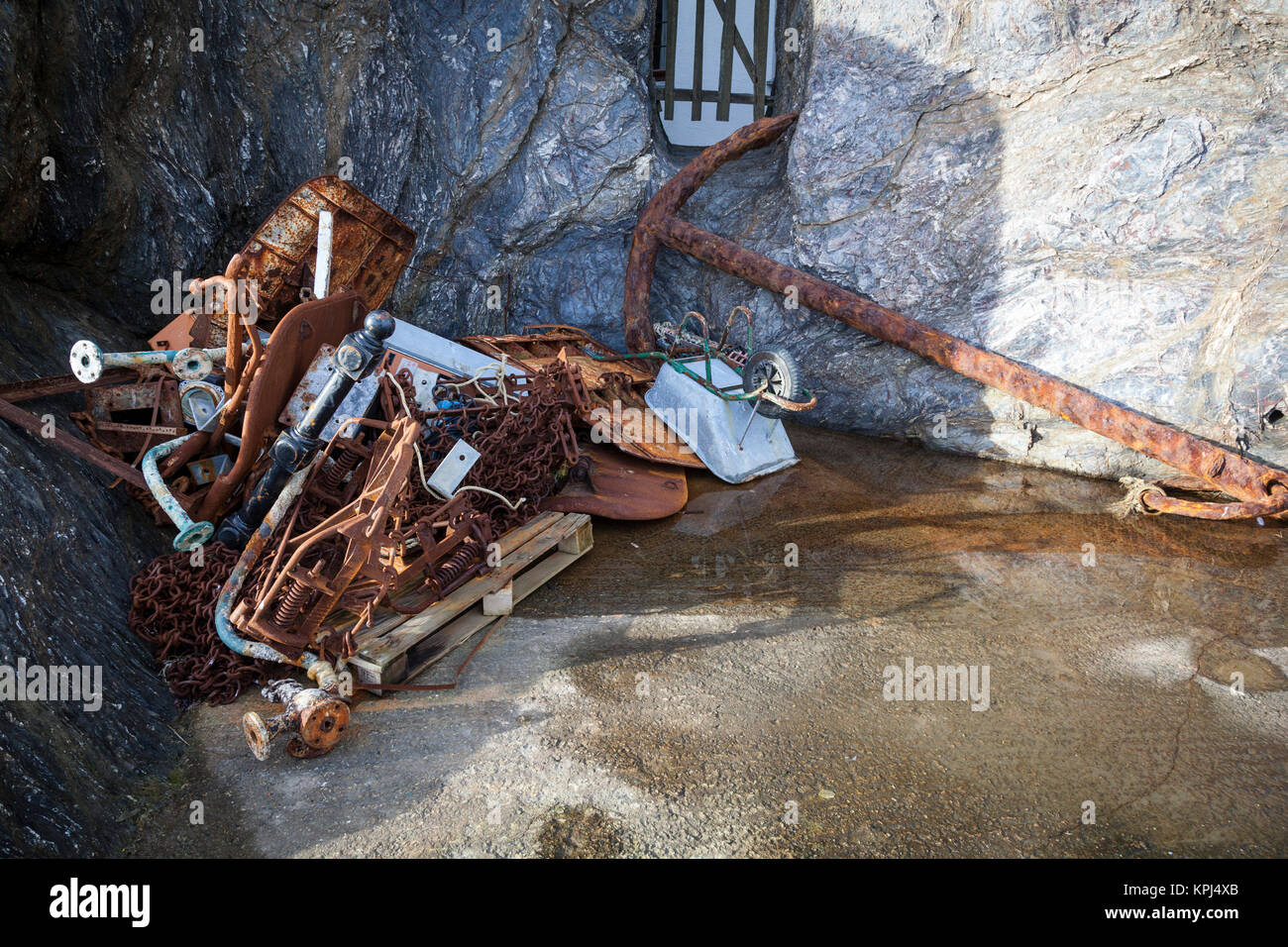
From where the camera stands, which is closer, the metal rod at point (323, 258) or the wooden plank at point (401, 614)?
the wooden plank at point (401, 614)

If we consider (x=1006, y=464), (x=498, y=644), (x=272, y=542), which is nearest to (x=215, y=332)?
(x=272, y=542)

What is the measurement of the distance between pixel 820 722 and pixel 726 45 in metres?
7.46

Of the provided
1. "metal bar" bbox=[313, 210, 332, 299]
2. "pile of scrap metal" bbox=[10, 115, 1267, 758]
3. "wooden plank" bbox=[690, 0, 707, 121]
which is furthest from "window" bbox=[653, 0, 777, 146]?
"metal bar" bbox=[313, 210, 332, 299]

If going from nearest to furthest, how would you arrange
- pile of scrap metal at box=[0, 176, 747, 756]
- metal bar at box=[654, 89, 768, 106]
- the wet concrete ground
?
the wet concrete ground
pile of scrap metal at box=[0, 176, 747, 756]
metal bar at box=[654, 89, 768, 106]

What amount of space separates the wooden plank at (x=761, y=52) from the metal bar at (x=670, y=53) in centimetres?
85

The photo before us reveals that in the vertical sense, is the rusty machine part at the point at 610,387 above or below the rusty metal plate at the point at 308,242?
below

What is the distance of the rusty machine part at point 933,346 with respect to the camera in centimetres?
520

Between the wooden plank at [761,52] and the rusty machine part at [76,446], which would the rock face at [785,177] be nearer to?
the rusty machine part at [76,446]

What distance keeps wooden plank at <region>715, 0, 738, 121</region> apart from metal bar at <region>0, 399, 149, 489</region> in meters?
7.00

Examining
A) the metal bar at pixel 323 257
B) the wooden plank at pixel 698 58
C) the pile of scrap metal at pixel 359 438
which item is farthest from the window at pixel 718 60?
the metal bar at pixel 323 257

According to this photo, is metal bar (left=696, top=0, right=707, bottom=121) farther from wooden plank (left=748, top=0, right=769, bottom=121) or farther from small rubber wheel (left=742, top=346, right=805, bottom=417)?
small rubber wheel (left=742, top=346, right=805, bottom=417)

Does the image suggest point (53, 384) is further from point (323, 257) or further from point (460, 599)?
point (460, 599)

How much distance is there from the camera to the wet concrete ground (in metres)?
2.88

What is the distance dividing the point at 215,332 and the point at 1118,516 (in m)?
5.93
